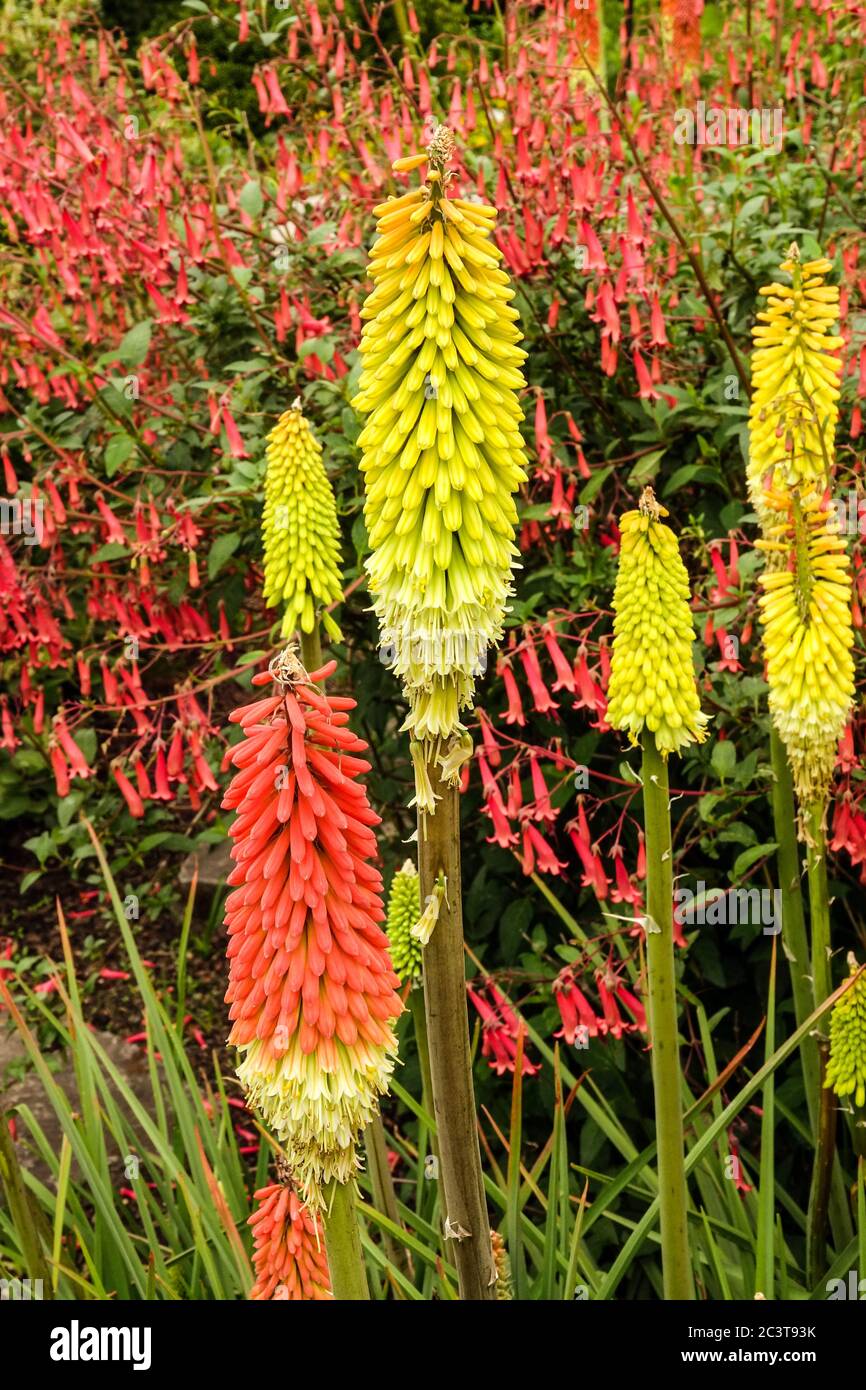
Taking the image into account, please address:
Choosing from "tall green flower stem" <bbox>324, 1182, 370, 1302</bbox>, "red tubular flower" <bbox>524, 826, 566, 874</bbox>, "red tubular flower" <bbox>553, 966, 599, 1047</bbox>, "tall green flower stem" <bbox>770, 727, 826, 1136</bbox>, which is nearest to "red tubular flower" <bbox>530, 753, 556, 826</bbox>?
"red tubular flower" <bbox>524, 826, 566, 874</bbox>

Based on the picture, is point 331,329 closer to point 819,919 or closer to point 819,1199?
point 819,919

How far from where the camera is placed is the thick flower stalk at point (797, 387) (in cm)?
292

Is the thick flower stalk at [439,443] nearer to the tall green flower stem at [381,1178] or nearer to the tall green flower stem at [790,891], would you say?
the tall green flower stem at [381,1178]

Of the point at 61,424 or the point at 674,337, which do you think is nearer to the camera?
the point at 674,337

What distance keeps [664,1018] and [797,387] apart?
147cm

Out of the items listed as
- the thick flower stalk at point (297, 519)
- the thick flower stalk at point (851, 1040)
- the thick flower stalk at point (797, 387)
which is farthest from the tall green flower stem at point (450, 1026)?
the thick flower stalk at point (797, 387)

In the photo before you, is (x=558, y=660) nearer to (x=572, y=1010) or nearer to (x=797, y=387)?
(x=572, y=1010)

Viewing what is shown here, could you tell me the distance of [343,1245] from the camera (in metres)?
1.70

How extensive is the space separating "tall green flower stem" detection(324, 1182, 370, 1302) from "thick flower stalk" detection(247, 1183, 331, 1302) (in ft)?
1.15

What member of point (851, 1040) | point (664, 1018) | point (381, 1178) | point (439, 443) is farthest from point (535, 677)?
point (439, 443)

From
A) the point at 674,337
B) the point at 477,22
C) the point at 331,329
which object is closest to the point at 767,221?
the point at 674,337

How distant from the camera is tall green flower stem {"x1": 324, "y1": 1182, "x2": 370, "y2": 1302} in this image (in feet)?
5.57

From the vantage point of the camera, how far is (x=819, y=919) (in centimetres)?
282
